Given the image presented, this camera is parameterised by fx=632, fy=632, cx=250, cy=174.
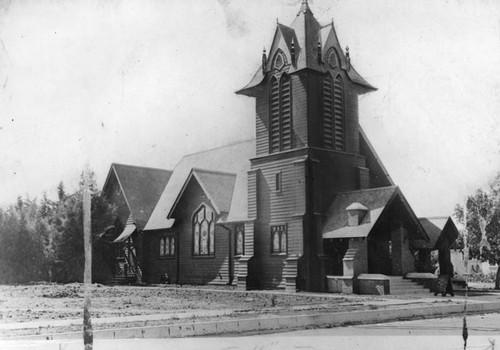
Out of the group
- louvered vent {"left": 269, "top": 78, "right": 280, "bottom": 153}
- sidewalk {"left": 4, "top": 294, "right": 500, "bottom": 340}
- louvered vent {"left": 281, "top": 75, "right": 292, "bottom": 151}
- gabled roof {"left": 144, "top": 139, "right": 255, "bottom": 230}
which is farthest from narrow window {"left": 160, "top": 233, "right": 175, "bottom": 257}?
sidewalk {"left": 4, "top": 294, "right": 500, "bottom": 340}

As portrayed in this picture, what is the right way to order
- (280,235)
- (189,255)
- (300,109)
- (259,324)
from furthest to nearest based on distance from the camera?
(189,255), (280,235), (300,109), (259,324)

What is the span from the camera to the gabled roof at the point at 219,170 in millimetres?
38312

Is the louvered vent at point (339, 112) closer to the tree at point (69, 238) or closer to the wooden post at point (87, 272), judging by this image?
the tree at point (69, 238)

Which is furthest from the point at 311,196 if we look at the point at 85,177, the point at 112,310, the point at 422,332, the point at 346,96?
the point at 85,177

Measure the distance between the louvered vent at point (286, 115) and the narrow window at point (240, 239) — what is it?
5580mm

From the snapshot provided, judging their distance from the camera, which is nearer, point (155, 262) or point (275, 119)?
point (275, 119)

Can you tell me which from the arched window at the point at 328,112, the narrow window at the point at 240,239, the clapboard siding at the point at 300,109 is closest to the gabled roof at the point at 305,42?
the clapboard siding at the point at 300,109

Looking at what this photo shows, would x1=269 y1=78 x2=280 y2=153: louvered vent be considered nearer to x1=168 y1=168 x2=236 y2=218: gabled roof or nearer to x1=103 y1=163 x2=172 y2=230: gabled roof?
x1=168 y1=168 x2=236 y2=218: gabled roof

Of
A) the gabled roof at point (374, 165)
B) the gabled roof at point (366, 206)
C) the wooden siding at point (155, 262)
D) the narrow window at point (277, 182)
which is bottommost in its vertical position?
the wooden siding at point (155, 262)

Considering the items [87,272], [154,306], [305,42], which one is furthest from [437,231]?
[87,272]

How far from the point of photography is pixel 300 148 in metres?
33.5

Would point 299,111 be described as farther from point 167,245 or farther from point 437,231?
point 167,245

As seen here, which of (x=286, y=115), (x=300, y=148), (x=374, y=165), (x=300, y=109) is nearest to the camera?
(x=300, y=148)

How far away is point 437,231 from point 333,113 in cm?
880
